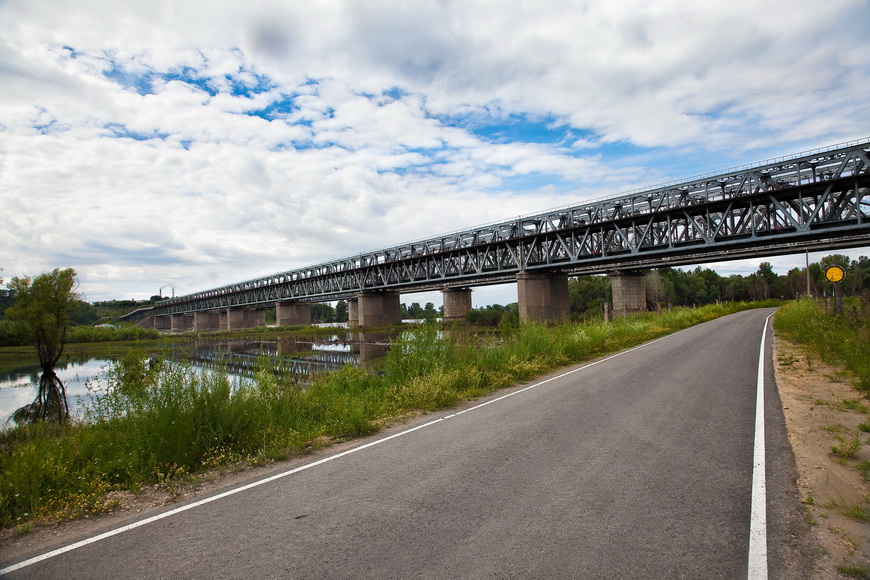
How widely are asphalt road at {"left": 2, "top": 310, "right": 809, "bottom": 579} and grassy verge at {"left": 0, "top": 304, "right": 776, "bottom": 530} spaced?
1283 millimetres

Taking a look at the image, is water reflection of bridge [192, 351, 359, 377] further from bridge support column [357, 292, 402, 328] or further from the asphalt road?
bridge support column [357, 292, 402, 328]

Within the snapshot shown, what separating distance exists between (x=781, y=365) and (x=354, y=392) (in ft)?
45.9

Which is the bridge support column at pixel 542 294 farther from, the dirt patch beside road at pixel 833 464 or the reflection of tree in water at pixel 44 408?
the reflection of tree in water at pixel 44 408

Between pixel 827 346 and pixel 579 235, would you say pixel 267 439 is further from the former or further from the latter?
pixel 579 235

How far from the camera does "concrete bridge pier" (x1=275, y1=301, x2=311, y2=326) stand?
102688mm

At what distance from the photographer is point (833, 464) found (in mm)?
6016

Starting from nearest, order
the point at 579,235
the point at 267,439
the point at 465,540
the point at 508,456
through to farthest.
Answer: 1. the point at 465,540
2. the point at 508,456
3. the point at 267,439
4. the point at 579,235

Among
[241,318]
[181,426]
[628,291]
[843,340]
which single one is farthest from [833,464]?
[241,318]

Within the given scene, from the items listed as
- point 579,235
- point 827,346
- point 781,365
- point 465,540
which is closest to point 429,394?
point 465,540

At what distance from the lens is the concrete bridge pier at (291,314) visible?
102688mm

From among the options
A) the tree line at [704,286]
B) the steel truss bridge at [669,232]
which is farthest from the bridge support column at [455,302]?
the tree line at [704,286]

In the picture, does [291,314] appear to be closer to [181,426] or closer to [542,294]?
[542,294]

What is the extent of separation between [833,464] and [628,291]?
61927mm

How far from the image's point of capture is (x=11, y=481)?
18.4 ft
